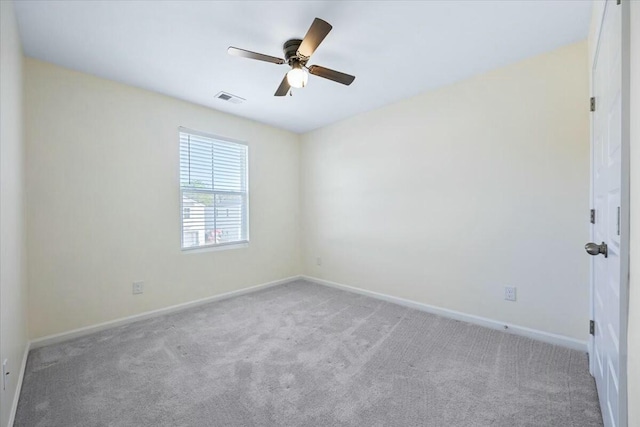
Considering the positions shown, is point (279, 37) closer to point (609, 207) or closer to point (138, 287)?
point (609, 207)

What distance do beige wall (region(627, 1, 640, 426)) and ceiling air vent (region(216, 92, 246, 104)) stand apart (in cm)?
303

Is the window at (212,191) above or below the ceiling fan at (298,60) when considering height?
below

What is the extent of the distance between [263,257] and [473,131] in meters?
3.08

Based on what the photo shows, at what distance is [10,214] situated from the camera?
1.62 meters

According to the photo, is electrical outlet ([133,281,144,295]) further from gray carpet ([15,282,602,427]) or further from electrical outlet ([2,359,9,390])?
electrical outlet ([2,359,9,390])

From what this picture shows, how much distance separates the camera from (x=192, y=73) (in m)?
2.58

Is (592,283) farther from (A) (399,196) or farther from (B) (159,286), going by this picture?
(B) (159,286)

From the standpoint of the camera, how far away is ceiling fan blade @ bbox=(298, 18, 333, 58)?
5.29 feet

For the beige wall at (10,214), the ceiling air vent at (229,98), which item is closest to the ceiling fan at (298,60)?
the ceiling air vent at (229,98)

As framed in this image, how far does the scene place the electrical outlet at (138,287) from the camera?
2854 millimetres

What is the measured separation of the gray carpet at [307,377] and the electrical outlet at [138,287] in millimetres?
326

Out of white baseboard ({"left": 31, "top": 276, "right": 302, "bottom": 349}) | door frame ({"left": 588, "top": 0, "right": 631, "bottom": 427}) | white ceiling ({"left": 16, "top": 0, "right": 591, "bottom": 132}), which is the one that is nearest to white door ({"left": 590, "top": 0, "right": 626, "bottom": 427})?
door frame ({"left": 588, "top": 0, "right": 631, "bottom": 427})

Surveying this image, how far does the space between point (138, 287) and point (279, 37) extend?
2776mm

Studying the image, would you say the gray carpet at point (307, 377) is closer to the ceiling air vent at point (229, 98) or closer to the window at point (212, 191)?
the window at point (212, 191)
